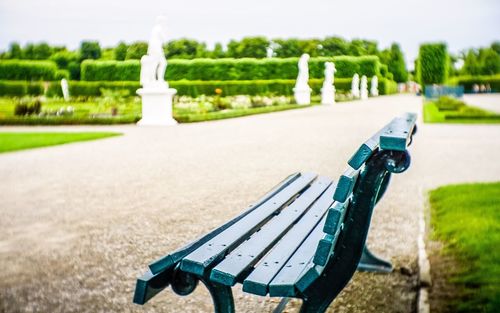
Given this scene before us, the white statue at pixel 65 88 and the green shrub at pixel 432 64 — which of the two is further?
the green shrub at pixel 432 64

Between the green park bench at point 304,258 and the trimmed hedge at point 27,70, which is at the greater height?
the trimmed hedge at point 27,70

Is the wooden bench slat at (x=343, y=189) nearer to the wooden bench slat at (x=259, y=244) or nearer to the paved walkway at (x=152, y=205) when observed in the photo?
the wooden bench slat at (x=259, y=244)

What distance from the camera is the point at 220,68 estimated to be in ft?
93.0

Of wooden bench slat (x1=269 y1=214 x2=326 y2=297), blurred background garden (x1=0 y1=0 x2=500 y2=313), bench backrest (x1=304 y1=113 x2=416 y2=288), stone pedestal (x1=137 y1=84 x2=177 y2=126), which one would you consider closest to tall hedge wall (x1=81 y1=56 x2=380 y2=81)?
blurred background garden (x1=0 y1=0 x2=500 y2=313)

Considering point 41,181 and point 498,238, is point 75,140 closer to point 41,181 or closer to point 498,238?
point 41,181

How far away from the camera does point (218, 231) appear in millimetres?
2037

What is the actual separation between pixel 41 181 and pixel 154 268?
4.37 m

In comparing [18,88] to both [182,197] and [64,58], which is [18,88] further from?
[182,197]

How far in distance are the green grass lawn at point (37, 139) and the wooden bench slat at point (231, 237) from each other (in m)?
6.76

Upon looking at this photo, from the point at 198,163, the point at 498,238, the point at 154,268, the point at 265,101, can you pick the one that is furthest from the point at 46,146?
the point at 265,101

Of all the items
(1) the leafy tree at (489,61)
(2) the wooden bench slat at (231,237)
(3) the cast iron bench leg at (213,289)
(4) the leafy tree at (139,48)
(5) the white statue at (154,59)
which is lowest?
(3) the cast iron bench leg at (213,289)

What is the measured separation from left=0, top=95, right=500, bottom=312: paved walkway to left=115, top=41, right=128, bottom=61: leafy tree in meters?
14.6

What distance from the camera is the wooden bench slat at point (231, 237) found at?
5.44ft

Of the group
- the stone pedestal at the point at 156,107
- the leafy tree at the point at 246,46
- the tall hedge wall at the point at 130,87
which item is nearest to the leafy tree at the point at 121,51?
the tall hedge wall at the point at 130,87
